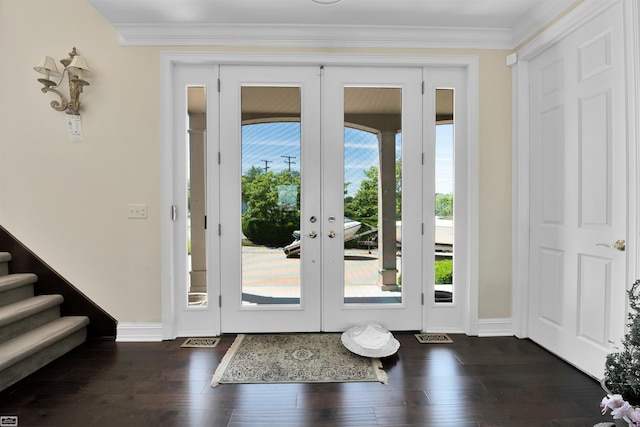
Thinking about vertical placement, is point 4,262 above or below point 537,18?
below

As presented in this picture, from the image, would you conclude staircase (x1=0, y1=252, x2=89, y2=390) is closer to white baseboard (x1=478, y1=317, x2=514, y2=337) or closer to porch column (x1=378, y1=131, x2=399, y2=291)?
porch column (x1=378, y1=131, x2=399, y2=291)

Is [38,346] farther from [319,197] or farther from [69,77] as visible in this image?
[319,197]

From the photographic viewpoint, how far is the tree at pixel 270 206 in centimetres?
282

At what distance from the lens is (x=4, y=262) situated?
8.77 feet

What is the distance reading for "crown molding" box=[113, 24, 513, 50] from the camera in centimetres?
267

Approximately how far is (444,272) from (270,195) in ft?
5.47

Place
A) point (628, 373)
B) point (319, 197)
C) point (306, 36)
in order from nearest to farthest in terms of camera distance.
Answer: point (628, 373)
point (306, 36)
point (319, 197)

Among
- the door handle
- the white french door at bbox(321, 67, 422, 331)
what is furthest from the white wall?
the door handle

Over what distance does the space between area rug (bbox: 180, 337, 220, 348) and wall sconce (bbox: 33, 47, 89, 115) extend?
6.82 ft

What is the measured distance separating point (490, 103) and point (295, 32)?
5.74 feet

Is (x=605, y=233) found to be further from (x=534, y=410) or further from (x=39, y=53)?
(x=39, y=53)

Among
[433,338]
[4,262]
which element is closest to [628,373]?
[433,338]

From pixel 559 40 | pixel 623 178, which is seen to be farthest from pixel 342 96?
pixel 623 178

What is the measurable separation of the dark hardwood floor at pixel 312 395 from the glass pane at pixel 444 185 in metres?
0.74
